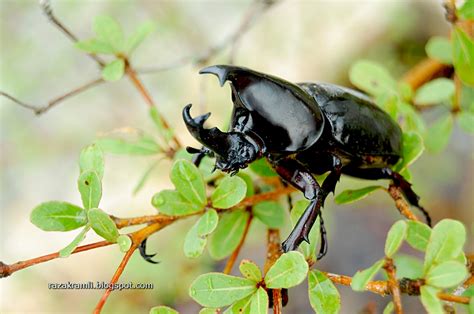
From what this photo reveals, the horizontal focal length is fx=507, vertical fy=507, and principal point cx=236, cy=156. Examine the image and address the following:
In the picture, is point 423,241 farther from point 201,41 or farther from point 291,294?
point 201,41

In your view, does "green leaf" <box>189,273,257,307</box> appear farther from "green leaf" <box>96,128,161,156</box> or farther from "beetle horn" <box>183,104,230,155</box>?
"green leaf" <box>96,128,161,156</box>

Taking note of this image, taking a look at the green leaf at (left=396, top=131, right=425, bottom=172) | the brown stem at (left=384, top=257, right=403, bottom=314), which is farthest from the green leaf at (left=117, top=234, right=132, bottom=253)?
the green leaf at (left=396, top=131, right=425, bottom=172)

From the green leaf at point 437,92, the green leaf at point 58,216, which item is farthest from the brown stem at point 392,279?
the green leaf at point 437,92

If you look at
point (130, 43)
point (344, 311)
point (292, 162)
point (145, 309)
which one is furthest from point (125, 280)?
point (292, 162)

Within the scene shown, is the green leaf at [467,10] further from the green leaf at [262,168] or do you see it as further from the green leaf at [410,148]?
the green leaf at [262,168]

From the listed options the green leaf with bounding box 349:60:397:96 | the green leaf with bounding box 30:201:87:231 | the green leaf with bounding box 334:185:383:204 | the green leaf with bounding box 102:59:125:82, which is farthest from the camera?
the green leaf with bounding box 349:60:397:96
